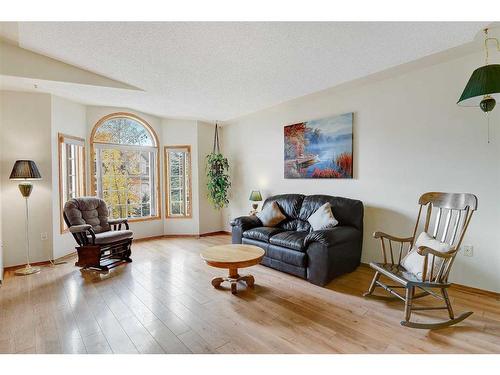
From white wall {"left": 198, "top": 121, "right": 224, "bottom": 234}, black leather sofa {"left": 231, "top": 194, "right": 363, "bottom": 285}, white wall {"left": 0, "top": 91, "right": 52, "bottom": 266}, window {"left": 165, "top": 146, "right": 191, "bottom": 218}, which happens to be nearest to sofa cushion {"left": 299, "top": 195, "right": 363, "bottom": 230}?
black leather sofa {"left": 231, "top": 194, "right": 363, "bottom": 285}

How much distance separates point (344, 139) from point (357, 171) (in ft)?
1.69

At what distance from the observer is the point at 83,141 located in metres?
4.37

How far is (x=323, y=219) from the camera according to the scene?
334 cm

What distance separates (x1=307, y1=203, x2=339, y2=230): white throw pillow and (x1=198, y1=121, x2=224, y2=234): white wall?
277 cm

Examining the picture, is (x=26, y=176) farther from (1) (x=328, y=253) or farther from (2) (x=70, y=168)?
(1) (x=328, y=253)

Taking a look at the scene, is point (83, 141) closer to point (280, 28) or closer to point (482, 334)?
point (280, 28)

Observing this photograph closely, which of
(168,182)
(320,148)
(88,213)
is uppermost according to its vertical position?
(320,148)

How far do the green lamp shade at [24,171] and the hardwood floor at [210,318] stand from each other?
1.30 meters

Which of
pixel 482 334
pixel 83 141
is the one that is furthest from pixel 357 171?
pixel 83 141

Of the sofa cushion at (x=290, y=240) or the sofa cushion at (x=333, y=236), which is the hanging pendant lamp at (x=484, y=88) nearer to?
the sofa cushion at (x=333, y=236)

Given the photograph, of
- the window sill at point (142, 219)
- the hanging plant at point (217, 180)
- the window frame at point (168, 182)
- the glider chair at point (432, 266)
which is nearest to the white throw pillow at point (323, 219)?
the glider chair at point (432, 266)

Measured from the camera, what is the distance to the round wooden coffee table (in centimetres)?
256

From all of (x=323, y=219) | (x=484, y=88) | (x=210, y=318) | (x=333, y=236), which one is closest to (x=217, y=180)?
(x=323, y=219)

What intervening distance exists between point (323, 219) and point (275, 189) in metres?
1.54
